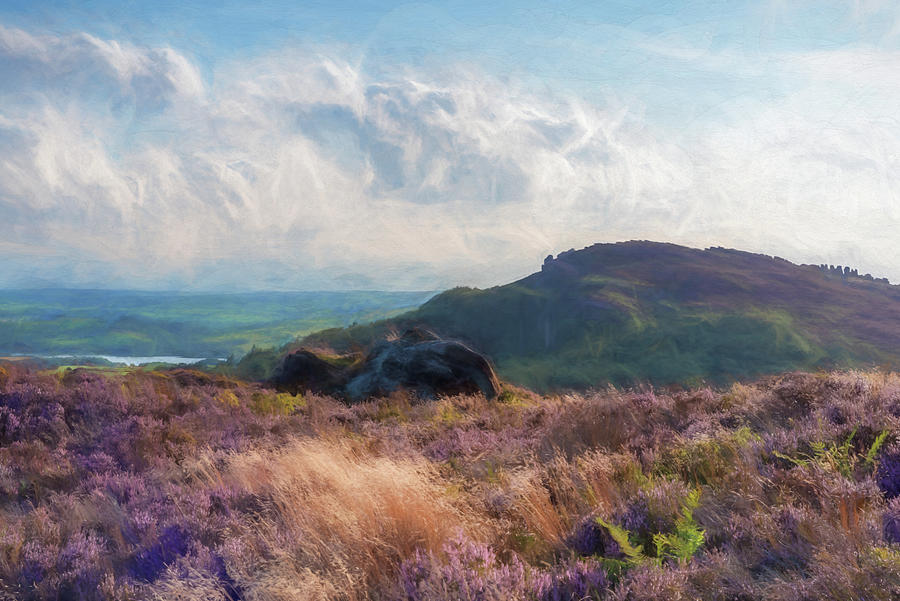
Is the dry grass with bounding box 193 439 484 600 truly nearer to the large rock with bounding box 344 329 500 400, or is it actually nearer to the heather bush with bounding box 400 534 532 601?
the heather bush with bounding box 400 534 532 601

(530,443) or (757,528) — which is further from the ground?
(757,528)

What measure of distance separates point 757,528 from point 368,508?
2.58 meters

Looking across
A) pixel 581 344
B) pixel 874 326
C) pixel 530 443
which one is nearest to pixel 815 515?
pixel 530 443

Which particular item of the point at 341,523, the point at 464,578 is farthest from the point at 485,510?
the point at 464,578

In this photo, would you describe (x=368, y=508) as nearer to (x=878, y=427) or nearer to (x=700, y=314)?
(x=878, y=427)

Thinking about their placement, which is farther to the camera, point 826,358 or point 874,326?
point 874,326

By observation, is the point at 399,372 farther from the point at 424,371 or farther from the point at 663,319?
the point at 663,319

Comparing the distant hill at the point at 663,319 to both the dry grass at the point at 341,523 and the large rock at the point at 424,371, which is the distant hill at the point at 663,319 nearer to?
the large rock at the point at 424,371

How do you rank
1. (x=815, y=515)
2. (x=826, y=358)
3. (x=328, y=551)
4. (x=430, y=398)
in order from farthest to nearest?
(x=826, y=358) → (x=430, y=398) → (x=328, y=551) → (x=815, y=515)

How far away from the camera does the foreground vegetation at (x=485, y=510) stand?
2.94 metres

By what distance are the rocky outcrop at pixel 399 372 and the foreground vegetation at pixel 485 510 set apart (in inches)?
300

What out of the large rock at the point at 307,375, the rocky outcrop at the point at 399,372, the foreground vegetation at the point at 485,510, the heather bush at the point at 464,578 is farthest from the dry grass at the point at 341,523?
the large rock at the point at 307,375

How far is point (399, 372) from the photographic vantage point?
15.9m

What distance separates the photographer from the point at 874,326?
82688 mm
